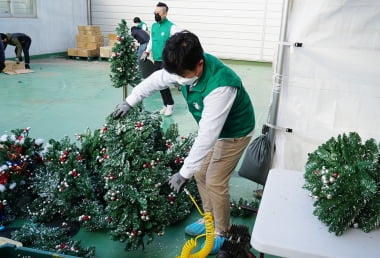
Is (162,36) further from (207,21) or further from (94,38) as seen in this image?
(207,21)

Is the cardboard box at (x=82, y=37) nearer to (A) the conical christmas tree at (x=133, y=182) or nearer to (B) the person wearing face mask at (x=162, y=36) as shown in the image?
(B) the person wearing face mask at (x=162, y=36)

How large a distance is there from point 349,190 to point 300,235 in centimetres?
22

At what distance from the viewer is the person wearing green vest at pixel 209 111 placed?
5.48 feet

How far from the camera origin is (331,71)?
2346mm

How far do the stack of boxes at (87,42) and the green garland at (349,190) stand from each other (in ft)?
33.7

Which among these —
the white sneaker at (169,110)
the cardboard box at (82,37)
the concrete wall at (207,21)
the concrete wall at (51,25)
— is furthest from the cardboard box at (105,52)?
the white sneaker at (169,110)

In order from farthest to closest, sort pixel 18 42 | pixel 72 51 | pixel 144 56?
1. pixel 72 51
2. pixel 18 42
3. pixel 144 56

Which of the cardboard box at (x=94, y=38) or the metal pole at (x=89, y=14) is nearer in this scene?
the cardboard box at (x=94, y=38)

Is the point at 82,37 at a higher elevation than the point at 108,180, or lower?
higher

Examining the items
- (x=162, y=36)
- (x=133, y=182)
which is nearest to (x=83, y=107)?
(x=162, y=36)

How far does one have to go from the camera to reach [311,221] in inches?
50.4

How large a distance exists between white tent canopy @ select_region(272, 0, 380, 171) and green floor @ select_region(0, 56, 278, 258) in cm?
86

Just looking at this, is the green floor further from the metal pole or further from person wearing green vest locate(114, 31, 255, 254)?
the metal pole

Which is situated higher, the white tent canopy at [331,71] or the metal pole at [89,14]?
the metal pole at [89,14]
